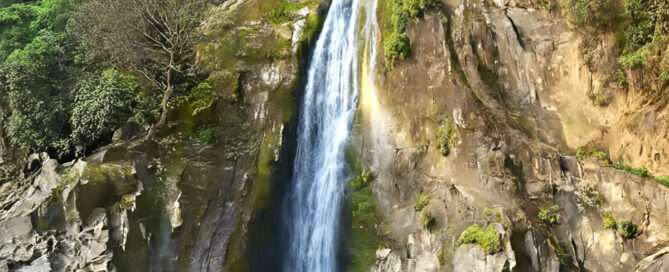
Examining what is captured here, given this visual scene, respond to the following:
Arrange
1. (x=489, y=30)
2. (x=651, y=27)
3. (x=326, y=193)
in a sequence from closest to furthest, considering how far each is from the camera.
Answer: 1. (x=651, y=27)
2. (x=489, y=30)
3. (x=326, y=193)

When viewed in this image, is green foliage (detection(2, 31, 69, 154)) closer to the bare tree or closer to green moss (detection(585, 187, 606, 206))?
the bare tree

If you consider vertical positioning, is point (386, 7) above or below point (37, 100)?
above

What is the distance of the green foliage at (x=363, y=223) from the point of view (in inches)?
603

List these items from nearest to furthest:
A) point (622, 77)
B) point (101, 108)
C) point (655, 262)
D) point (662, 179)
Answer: point (655, 262)
point (662, 179)
point (622, 77)
point (101, 108)

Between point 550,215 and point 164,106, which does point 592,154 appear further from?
point 164,106

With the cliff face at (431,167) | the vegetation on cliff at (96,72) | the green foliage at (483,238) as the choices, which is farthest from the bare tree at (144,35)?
the green foliage at (483,238)

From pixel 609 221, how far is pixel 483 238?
3.13 meters

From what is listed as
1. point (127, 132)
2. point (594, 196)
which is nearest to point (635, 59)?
point (594, 196)

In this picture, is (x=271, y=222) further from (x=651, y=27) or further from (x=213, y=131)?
(x=651, y=27)

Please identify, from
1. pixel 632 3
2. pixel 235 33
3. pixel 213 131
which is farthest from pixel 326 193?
pixel 632 3

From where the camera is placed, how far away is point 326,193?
16281mm

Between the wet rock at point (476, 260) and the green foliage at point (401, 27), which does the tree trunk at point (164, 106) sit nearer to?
the green foliage at point (401, 27)

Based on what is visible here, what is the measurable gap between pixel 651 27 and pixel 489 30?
426 centimetres

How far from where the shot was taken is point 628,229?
11578mm
